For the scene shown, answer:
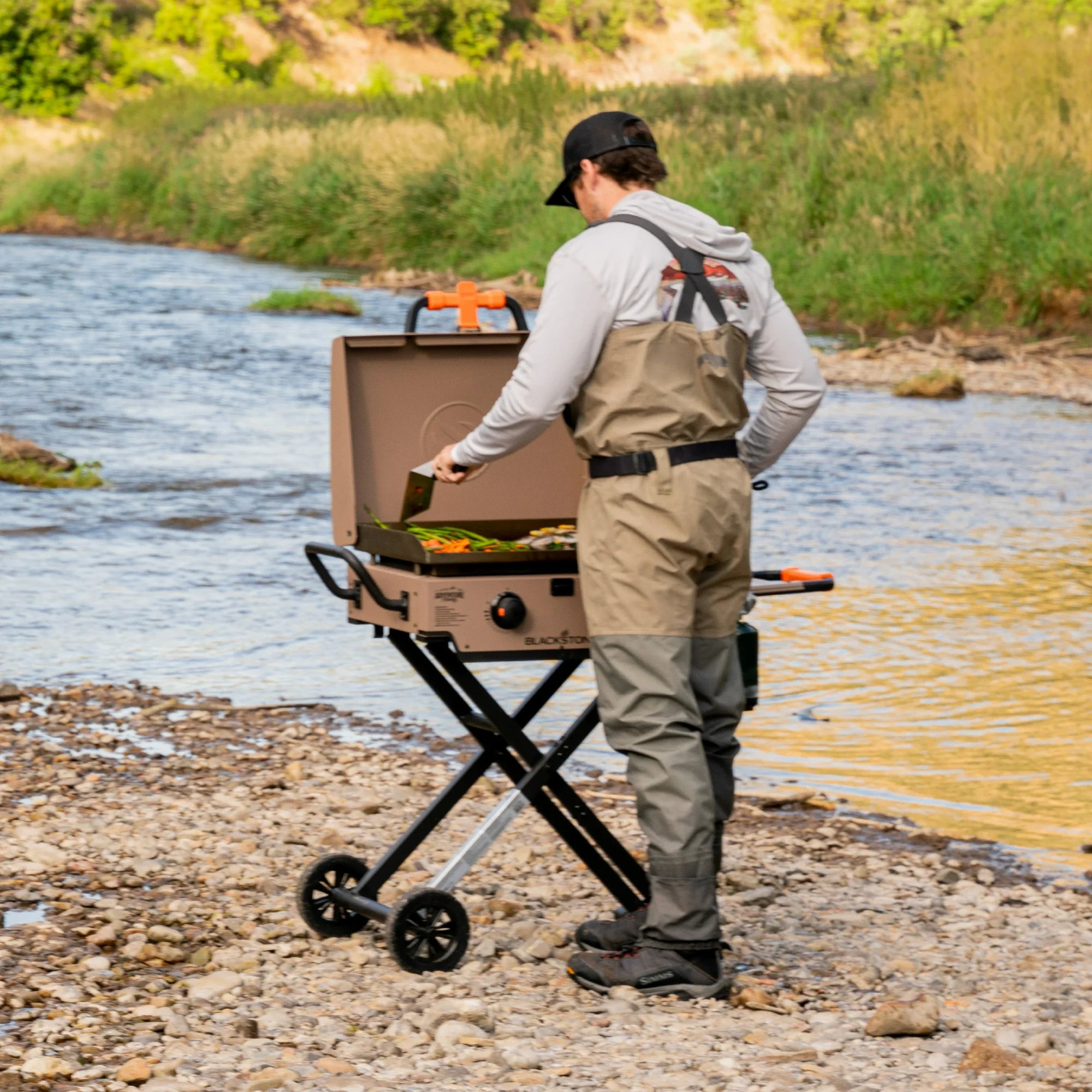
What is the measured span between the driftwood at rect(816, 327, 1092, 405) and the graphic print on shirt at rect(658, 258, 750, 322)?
1206 cm

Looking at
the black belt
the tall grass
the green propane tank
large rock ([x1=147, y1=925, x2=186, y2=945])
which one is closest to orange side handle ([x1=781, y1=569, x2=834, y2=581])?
the green propane tank

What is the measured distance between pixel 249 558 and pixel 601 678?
18.9ft

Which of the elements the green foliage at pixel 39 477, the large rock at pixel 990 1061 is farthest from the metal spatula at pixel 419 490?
the green foliage at pixel 39 477

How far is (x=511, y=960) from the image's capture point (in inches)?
170

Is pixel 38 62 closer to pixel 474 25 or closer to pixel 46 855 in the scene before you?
pixel 474 25

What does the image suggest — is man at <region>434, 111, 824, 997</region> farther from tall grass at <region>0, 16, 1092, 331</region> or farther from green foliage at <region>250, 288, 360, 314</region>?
green foliage at <region>250, 288, 360, 314</region>

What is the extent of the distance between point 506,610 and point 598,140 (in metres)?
1.04

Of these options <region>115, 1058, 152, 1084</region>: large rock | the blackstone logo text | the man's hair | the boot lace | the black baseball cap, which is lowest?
the boot lace

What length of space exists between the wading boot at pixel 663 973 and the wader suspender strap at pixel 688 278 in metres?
1.38

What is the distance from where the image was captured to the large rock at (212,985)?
4.00 metres

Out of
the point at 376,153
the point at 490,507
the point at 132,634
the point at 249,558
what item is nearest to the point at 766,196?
the point at 376,153

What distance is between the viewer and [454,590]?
4.04 meters

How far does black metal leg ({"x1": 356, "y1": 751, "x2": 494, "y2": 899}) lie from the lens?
4355 mm

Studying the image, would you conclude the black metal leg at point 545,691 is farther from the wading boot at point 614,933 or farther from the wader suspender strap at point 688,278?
the wader suspender strap at point 688,278
